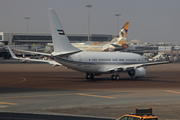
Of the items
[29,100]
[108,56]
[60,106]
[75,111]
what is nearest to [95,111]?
[75,111]

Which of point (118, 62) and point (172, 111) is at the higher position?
point (118, 62)

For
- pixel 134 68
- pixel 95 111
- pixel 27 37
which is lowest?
pixel 95 111

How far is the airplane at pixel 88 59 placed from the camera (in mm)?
39844

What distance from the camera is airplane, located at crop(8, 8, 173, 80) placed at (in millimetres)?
39844

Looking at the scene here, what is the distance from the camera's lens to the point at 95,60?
44656 mm

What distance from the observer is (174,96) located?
29469 mm

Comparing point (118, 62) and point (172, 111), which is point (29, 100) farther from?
point (118, 62)

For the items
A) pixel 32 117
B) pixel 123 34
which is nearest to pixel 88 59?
pixel 32 117

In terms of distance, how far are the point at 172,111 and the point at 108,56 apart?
1027 inches

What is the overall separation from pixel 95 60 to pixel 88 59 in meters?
1.56

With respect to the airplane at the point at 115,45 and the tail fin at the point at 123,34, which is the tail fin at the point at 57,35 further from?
the tail fin at the point at 123,34

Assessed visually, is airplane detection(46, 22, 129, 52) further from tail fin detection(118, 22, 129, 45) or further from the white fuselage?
the white fuselage

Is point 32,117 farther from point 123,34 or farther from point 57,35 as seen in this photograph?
point 123,34

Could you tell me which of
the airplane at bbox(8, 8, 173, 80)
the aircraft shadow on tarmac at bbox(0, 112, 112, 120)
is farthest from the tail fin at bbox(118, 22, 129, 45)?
the aircraft shadow on tarmac at bbox(0, 112, 112, 120)
